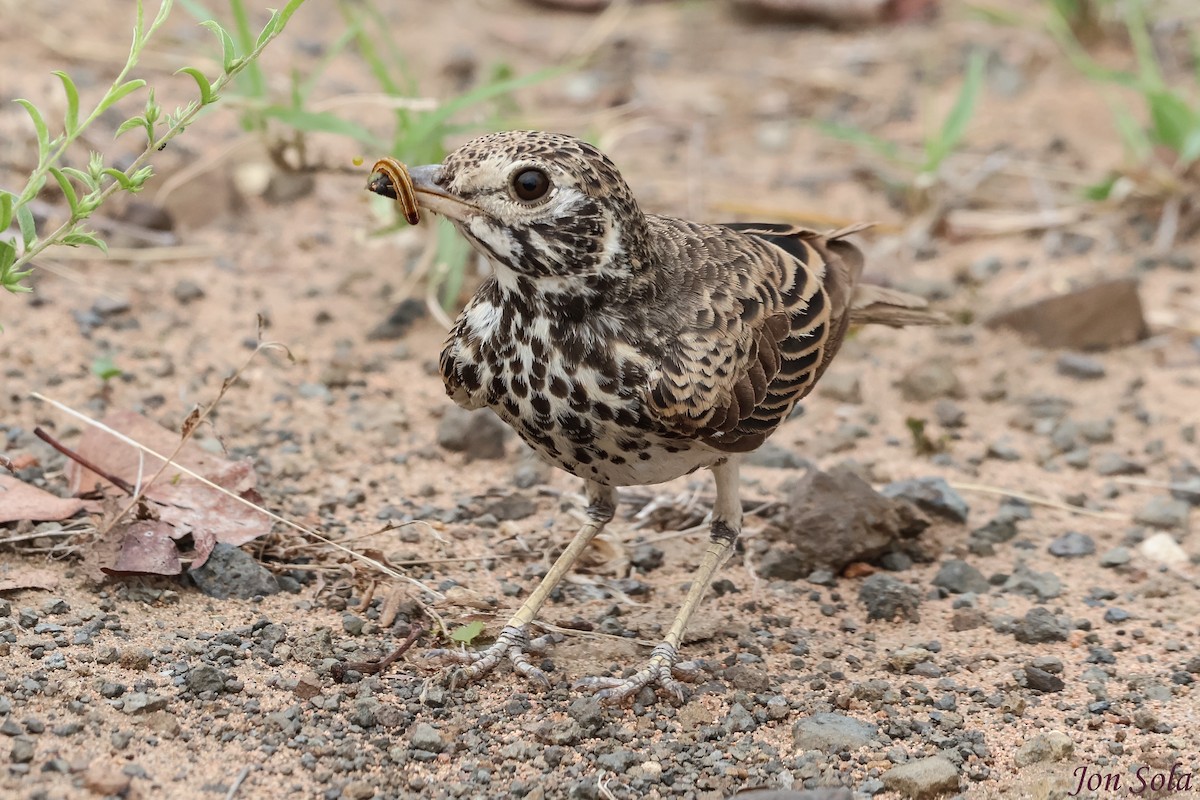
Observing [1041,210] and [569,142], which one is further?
[1041,210]

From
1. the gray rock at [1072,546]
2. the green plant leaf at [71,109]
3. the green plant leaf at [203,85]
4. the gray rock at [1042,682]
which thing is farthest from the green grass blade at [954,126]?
the green plant leaf at [71,109]

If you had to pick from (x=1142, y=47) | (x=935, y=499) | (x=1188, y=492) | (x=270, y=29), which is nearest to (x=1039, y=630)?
(x=935, y=499)

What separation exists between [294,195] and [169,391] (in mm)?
2199

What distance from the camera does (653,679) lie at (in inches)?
→ 172

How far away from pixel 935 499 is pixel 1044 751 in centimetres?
183

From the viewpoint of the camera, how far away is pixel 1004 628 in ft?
16.0

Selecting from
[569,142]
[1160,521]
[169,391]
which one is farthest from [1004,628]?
[169,391]

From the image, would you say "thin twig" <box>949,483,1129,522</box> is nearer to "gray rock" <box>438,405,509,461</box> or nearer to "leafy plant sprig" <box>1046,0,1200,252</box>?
"gray rock" <box>438,405,509,461</box>

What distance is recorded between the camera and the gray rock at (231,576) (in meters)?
4.52

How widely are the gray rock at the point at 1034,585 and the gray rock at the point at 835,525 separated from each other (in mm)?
→ 431

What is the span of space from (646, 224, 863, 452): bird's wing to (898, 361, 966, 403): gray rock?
4.79ft

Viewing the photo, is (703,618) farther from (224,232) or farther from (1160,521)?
(224,232)

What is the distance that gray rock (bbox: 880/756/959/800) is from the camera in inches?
148
